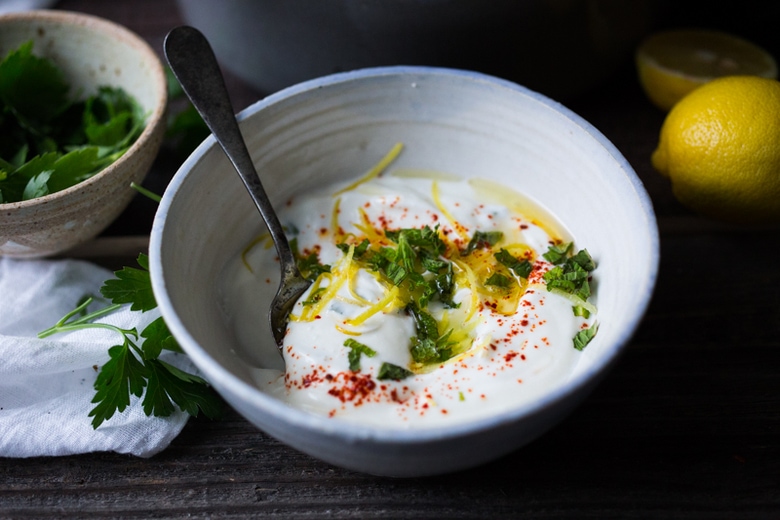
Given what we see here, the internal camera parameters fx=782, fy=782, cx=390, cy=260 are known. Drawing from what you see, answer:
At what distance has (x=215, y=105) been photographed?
1.65 meters

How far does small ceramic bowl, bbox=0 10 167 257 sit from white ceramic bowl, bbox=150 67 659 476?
285 millimetres

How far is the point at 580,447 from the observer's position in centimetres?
156

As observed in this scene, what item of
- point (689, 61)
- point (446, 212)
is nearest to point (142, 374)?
point (446, 212)

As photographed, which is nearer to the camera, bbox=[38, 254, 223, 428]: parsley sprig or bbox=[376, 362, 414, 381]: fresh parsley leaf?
bbox=[376, 362, 414, 381]: fresh parsley leaf

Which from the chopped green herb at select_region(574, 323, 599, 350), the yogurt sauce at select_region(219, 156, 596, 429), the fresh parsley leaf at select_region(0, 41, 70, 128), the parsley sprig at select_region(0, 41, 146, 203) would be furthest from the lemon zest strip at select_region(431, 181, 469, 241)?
the fresh parsley leaf at select_region(0, 41, 70, 128)

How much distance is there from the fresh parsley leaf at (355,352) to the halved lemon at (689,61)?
4.26ft

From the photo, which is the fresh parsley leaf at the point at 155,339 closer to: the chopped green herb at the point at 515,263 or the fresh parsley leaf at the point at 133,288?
the fresh parsley leaf at the point at 133,288

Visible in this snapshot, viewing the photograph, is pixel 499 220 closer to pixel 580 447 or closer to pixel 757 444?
pixel 580 447

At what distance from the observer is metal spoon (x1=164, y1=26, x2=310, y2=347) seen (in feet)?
5.36

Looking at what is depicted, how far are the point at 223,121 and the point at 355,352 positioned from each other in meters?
0.58

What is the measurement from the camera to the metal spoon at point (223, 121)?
163cm

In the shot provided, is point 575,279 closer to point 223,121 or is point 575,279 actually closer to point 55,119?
point 223,121

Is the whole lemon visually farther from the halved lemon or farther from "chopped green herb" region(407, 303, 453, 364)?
"chopped green herb" region(407, 303, 453, 364)

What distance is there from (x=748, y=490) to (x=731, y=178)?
698 mm
